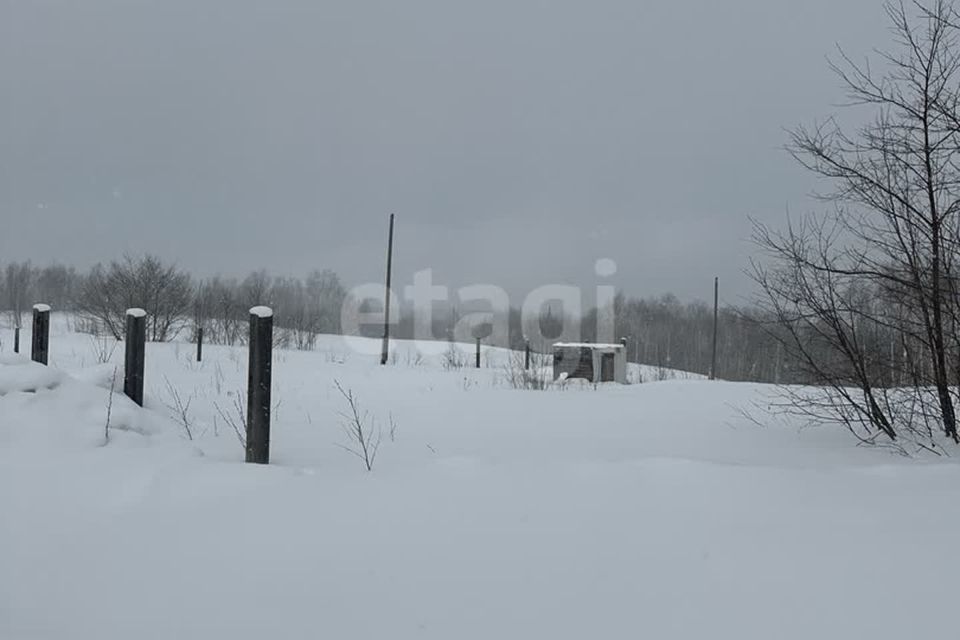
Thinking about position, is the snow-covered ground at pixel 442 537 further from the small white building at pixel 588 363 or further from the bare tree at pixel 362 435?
the small white building at pixel 588 363

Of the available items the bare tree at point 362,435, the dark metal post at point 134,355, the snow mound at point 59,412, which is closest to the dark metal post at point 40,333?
the snow mound at point 59,412

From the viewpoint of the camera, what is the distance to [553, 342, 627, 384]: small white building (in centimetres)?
1764

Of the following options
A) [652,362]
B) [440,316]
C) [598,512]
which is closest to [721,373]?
[652,362]

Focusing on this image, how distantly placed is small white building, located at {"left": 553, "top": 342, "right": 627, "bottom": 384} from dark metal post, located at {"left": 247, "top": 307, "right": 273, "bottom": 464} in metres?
14.6

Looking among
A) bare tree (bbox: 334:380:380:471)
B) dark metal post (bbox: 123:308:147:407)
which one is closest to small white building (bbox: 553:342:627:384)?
bare tree (bbox: 334:380:380:471)

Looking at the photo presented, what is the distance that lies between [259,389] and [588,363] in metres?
15.3

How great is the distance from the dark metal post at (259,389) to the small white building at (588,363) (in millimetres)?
14622

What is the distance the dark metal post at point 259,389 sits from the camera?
3.14m

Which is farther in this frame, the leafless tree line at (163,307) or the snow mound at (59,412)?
the leafless tree line at (163,307)

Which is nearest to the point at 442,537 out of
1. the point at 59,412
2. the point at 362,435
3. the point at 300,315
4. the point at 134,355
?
the point at 362,435

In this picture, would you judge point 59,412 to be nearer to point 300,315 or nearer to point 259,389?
point 259,389

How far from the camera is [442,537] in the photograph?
7.52 ft

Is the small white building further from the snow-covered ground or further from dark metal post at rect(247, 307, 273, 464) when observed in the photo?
dark metal post at rect(247, 307, 273, 464)

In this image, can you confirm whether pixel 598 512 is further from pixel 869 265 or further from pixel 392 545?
pixel 869 265
